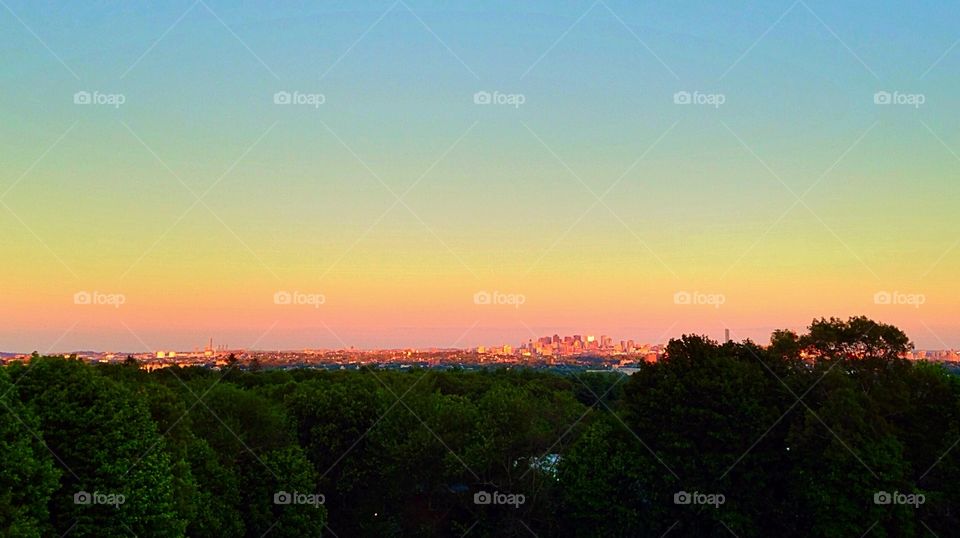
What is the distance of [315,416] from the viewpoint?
74.6 m

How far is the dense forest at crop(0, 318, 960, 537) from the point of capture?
4322cm

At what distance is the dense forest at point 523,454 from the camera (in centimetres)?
4322

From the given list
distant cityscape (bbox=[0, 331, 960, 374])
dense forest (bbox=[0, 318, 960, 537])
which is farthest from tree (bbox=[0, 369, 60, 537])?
distant cityscape (bbox=[0, 331, 960, 374])

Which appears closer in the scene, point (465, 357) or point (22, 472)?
point (22, 472)

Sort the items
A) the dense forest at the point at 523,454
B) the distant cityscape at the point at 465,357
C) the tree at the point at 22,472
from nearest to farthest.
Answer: the tree at the point at 22,472 → the dense forest at the point at 523,454 → the distant cityscape at the point at 465,357

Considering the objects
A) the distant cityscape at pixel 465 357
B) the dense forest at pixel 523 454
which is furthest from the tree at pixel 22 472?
the distant cityscape at pixel 465 357

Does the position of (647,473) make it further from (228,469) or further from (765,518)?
(228,469)

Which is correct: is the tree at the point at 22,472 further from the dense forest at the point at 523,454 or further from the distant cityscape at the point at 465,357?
the distant cityscape at the point at 465,357

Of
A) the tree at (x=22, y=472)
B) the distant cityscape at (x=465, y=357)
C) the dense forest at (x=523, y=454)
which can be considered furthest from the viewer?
the distant cityscape at (x=465, y=357)

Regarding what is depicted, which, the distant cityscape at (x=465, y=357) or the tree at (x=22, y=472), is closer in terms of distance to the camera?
the tree at (x=22, y=472)

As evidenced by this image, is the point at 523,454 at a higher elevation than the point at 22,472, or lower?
higher

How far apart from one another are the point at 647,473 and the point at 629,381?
695cm

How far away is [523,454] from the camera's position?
68.9 m

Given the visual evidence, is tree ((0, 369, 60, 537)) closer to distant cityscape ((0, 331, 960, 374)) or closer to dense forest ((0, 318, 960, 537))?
dense forest ((0, 318, 960, 537))
